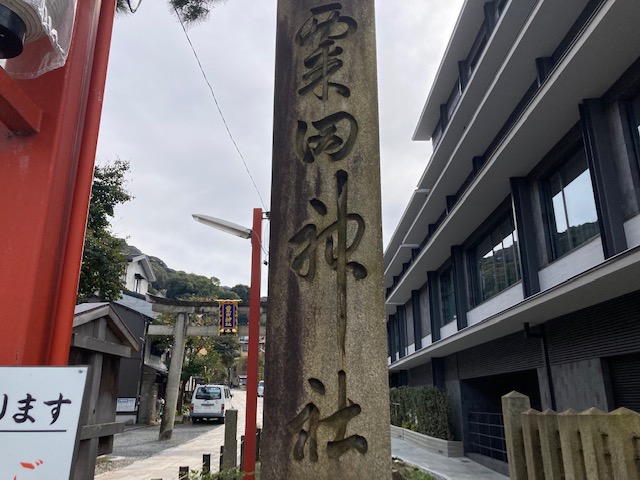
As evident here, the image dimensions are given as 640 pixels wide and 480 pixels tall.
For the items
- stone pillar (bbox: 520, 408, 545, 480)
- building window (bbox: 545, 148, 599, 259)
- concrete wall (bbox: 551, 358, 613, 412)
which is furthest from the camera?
building window (bbox: 545, 148, 599, 259)

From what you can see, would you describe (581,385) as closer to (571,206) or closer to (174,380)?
(571,206)

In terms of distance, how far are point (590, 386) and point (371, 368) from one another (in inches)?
265

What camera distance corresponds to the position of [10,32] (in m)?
2.11

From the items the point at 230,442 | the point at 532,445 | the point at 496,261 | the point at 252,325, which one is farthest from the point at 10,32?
the point at 496,261

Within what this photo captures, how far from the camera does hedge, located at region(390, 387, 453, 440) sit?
15625 millimetres

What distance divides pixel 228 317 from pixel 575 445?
1727cm

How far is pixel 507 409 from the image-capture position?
16.9 feet

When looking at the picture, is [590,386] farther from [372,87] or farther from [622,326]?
[372,87]

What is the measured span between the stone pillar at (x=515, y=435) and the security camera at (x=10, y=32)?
16.6 feet

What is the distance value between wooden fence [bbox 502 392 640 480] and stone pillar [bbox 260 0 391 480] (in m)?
1.64

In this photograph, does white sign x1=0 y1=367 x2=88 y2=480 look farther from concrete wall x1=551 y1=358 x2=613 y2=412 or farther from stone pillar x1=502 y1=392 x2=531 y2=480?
concrete wall x1=551 y1=358 x2=613 y2=412

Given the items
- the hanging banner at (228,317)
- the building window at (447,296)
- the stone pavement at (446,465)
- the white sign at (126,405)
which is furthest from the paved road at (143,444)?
the building window at (447,296)

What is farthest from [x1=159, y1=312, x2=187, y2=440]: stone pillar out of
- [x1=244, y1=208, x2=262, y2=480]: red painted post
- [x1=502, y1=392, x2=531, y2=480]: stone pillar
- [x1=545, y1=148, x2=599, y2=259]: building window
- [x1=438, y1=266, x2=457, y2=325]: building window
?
[x1=502, y1=392, x2=531, y2=480]: stone pillar

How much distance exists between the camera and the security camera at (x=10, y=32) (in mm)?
2090
